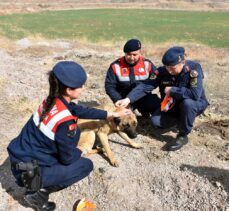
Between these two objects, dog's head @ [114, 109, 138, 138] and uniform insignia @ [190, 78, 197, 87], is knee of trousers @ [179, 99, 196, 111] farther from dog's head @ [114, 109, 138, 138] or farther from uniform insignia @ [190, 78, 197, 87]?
dog's head @ [114, 109, 138, 138]

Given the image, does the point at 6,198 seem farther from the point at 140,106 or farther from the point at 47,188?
the point at 140,106

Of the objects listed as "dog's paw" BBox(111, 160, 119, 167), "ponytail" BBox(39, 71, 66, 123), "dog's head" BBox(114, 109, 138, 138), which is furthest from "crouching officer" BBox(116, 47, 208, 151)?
"ponytail" BBox(39, 71, 66, 123)

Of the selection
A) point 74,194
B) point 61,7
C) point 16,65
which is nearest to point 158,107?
point 74,194

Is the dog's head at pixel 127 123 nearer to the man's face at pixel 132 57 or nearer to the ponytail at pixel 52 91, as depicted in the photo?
the man's face at pixel 132 57

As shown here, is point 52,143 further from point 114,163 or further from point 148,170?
point 148,170

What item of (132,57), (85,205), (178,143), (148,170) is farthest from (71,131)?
(132,57)

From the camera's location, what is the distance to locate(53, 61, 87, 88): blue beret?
4.05 metres

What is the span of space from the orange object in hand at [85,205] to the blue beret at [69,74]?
168cm

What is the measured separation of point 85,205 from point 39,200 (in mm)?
665

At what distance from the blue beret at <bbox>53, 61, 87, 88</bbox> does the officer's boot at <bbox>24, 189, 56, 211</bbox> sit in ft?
4.87

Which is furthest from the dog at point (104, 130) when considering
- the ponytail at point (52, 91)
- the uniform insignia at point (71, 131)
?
the ponytail at point (52, 91)

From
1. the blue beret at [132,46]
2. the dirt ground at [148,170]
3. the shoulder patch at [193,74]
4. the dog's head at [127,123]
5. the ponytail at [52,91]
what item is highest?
the ponytail at [52,91]

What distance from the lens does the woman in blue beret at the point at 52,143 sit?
4.16 meters

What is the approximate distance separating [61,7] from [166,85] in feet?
190
